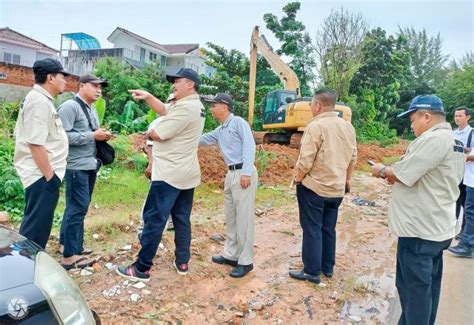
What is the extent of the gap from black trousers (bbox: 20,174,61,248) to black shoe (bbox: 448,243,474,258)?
14.6 feet

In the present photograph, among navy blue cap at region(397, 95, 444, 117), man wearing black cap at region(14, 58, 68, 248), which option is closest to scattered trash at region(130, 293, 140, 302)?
man wearing black cap at region(14, 58, 68, 248)

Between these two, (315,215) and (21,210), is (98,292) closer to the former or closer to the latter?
(315,215)

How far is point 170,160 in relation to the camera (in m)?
3.23

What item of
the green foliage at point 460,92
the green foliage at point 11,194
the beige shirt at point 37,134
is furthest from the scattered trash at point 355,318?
the green foliage at point 460,92

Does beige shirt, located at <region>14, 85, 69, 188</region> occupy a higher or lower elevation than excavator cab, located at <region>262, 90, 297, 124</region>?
lower

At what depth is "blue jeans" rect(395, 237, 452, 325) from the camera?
8.36ft

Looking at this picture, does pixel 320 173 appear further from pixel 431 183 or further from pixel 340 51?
pixel 340 51

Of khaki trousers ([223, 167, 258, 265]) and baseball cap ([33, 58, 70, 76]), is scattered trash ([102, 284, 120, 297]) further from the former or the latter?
baseball cap ([33, 58, 70, 76])

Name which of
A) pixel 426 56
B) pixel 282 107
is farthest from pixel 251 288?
pixel 426 56

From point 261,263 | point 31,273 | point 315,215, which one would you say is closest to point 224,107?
point 315,215

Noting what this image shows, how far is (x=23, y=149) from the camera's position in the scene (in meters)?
2.90

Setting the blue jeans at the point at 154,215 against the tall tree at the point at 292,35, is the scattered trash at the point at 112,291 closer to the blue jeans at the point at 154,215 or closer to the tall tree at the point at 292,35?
the blue jeans at the point at 154,215

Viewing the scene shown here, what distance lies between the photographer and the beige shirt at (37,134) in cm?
280

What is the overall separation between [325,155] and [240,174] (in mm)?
794
